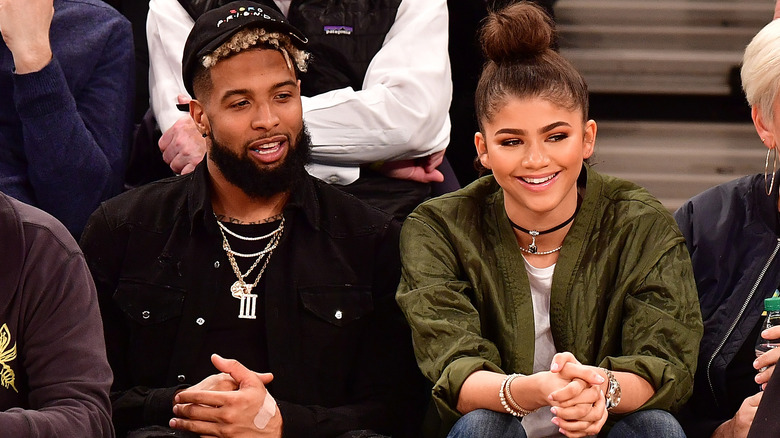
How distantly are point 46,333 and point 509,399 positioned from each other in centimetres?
95

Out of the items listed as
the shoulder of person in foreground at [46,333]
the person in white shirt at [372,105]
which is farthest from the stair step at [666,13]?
the shoulder of person in foreground at [46,333]

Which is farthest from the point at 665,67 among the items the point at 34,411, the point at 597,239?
the point at 34,411

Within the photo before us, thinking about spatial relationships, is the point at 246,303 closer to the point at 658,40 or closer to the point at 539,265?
the point at 539,265

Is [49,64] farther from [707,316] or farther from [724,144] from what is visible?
Result: [724,144]

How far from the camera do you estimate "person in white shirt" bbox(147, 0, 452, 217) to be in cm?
321

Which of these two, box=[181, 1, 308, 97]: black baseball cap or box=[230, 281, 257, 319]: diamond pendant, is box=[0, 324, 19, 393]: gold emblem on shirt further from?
box=[181, 1, 308, 97]: black baseball cap

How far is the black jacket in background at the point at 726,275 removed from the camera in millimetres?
2727

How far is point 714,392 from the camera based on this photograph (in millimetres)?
2754

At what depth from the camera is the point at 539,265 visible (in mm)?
2695

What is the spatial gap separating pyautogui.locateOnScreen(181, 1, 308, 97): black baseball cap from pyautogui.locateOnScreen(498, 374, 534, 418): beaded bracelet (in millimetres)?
1034

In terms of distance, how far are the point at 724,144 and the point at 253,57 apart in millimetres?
1967

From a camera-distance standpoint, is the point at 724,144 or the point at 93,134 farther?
the point at 724,144

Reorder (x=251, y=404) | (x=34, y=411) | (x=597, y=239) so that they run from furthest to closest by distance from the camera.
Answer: (x=597, y=239)
(x=251, y=404)
(x=34, y=411)

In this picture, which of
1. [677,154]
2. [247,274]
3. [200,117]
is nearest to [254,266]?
[247,274]
